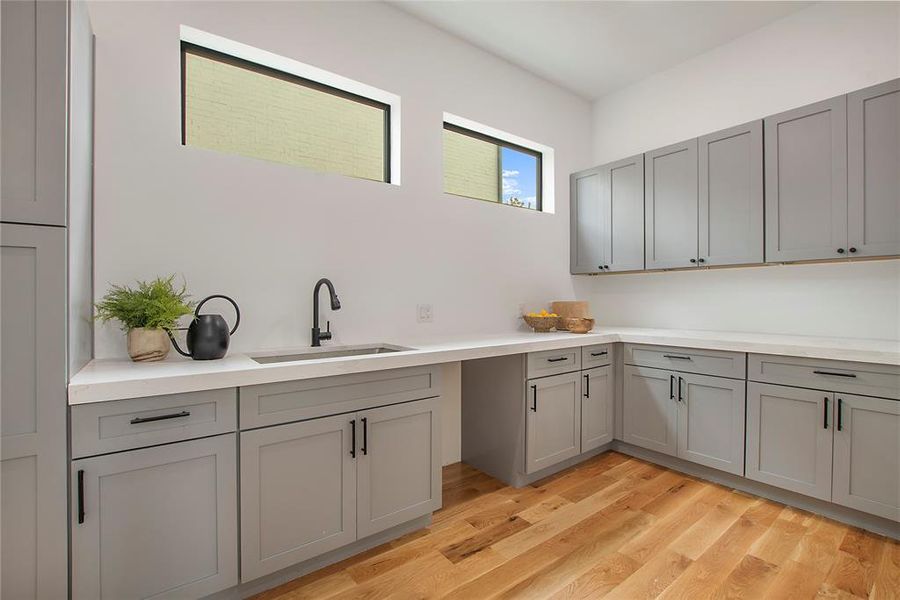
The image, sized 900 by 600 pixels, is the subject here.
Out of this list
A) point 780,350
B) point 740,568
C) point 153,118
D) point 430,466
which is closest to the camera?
point 740,568

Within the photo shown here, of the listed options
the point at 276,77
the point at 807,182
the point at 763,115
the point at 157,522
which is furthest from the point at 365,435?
the point at 763,115

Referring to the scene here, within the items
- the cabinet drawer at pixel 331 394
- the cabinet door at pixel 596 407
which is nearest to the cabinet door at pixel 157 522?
the cabinet drawer at pixel 331 394

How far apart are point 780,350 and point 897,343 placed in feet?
2.21

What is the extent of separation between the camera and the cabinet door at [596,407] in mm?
2861

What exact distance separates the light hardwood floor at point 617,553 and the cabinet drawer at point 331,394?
0.67m

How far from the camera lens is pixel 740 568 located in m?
1.79

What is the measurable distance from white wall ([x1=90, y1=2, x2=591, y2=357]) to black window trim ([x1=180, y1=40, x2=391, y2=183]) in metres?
0.14

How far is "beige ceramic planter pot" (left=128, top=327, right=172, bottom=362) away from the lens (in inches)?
65.5

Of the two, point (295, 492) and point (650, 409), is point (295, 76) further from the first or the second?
point (650, 409)

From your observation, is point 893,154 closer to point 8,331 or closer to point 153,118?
point 153,118

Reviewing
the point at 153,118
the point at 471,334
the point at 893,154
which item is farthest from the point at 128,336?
the point at 893,154

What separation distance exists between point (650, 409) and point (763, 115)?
2.18m

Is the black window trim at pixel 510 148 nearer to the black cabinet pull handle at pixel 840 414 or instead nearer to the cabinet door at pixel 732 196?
the cabinet door at pixel 732 196

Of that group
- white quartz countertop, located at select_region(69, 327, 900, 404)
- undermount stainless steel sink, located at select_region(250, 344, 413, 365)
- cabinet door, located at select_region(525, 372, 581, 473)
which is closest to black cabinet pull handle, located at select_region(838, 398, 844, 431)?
white quartz countertop, located at select_region(69, 327, 900, 404)
